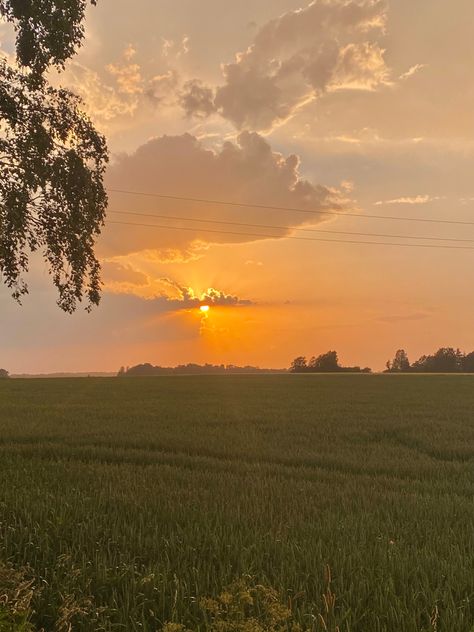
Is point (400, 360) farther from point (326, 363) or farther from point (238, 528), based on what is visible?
point (238, 528)

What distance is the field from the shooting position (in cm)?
454

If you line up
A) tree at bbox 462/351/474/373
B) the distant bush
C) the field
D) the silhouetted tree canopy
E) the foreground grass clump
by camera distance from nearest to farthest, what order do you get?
the distant bush, the foreground grass clump, the field, the silhouetted tree canopy, tree at bbox 462/351/474/373

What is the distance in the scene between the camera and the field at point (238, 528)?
454 centimetres

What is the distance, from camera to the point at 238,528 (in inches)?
270

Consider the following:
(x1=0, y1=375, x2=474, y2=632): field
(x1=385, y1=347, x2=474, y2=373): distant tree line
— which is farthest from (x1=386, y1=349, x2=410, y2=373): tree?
(x1=0, y1=375, x2=474, y2=632): field

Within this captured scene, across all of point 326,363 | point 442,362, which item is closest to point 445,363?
point 442,362

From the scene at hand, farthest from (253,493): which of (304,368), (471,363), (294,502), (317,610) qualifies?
(471,363)

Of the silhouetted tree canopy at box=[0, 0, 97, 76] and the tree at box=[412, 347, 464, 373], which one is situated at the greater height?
the silhouetted tree canopy at box=[0, 0, 97, 76]

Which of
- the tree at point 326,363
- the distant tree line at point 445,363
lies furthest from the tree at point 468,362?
the tree at point 326,363

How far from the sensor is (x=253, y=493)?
8.97 metres

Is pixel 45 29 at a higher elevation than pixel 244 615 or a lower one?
higher

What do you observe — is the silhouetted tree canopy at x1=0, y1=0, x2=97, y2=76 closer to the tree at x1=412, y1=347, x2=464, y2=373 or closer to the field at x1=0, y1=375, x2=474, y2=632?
the field at x1=0, y1=375, x2=474, y2=632

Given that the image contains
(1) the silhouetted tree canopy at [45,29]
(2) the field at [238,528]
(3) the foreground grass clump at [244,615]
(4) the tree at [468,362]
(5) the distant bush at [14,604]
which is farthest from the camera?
(4) the tree at [468,362]

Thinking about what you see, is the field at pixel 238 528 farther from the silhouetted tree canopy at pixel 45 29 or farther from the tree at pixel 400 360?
the tree at pixel 400 360
